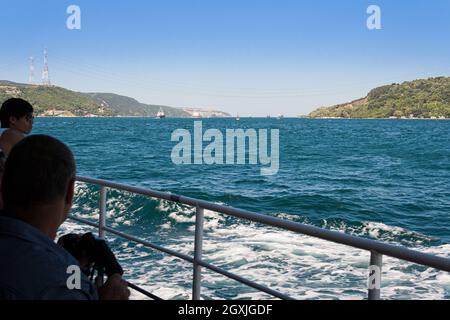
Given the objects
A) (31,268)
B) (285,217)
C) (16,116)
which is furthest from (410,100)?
(31,268)

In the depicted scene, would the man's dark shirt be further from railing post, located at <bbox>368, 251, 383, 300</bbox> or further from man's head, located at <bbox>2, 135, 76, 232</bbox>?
railing post, located at <bbox>368, 251, 383, 300</bbox>

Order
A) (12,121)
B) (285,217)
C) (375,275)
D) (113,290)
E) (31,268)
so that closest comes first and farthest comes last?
(31,268)
(113,290)
(375,275)
(12,121)
(285,217)

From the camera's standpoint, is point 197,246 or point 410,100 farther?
point 410,100

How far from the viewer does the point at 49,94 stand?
9294 centimetres

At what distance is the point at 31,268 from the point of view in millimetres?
929

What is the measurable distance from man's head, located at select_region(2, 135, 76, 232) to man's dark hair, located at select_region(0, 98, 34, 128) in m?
2.00

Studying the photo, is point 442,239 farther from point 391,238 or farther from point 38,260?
point 38,260

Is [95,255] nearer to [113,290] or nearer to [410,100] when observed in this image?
[113,290]

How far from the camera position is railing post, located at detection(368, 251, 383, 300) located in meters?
1.48

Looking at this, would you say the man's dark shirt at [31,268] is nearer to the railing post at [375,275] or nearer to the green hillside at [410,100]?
the railing post at [375,275]

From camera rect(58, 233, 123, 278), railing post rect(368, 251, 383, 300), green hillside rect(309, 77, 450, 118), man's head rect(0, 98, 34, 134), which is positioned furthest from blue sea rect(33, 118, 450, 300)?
green hillside rect(309, 77, 450, 118)

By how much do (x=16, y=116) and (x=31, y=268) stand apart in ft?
7.14

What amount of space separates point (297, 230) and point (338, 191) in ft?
61.1

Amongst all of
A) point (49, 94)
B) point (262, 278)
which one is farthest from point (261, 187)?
point (49, 94)
